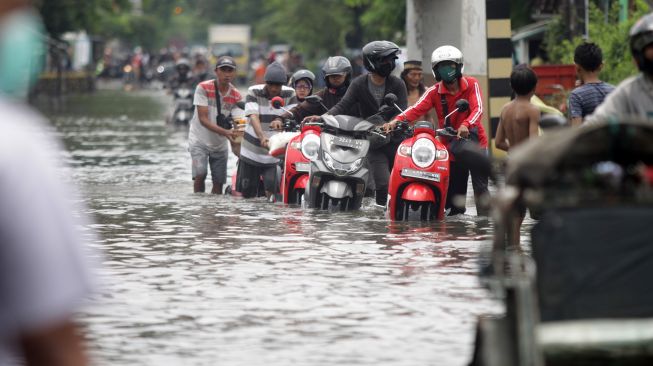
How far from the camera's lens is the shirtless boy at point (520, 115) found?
11211 mm

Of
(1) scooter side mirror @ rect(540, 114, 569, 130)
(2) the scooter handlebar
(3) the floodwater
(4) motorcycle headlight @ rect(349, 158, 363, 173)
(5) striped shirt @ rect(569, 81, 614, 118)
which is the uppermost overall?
(1) scooter side mirror @ rect(540, 114, 569, 130)

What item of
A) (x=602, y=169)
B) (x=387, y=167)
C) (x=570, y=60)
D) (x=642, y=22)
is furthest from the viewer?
(x=570, y=60)

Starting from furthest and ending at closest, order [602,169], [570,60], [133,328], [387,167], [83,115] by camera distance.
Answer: [83,115], [570,60], [387,167], [133,328], [602,169]

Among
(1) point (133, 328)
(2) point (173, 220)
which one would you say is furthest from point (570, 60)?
(1) point (133, 328)

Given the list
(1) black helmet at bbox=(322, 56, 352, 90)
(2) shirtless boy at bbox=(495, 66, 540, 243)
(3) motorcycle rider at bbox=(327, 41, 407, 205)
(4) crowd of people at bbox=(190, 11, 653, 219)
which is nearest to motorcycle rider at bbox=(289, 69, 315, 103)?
(4) crowd of people at bbox=(190, 11, 653, 219)

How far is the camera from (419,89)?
16344 mm

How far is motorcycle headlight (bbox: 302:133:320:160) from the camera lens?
14.9 meters

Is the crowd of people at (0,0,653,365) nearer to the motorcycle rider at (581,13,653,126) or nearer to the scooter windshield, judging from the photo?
the motorcycle rider at (581,13,653,126)

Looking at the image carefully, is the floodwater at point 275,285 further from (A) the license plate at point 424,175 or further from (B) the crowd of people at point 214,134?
(B) the crowd of people at point 214,134

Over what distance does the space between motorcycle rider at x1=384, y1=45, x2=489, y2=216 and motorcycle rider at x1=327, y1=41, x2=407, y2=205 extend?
722 millimetres

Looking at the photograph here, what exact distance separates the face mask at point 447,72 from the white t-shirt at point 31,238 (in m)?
10.6

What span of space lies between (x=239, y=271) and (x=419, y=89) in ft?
21.7

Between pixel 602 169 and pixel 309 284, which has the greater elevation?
pixel 602 169

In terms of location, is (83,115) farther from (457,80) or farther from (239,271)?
(239,271)
